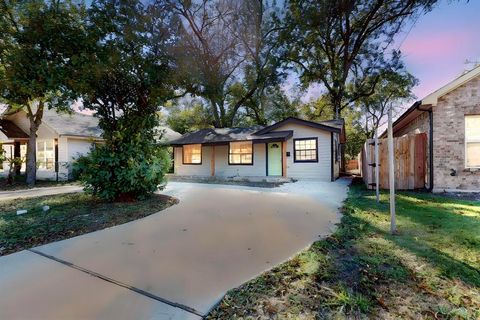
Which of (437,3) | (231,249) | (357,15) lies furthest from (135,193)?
(357,15)

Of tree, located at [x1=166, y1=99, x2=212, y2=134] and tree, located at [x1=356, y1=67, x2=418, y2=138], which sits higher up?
tree, located at [x1=356, y1=67, x2=418, y2=138]

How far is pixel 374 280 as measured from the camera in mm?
2621

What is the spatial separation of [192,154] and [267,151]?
6.09 m

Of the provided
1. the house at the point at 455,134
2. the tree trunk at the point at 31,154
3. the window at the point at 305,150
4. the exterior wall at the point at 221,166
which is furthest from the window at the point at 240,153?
the tree trunk at the point at 31,154

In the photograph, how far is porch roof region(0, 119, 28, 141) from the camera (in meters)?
15.5

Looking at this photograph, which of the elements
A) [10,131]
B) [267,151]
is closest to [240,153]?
[267,151]

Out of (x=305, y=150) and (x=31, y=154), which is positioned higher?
(x=305, y=150)

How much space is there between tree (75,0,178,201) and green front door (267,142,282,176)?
860 cm

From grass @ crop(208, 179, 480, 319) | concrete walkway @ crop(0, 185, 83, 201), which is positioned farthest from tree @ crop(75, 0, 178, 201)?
grass @ crop(208, 179, 480, 319)

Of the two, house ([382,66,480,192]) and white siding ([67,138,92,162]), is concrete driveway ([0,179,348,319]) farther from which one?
white siding ([67,138,92,162])

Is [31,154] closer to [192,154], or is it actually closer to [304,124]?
[192,154]

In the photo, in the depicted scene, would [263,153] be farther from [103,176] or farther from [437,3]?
[437,3]

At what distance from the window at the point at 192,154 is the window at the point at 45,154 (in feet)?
27.3

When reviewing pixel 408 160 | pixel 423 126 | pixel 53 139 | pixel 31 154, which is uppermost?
pixel 53 139
